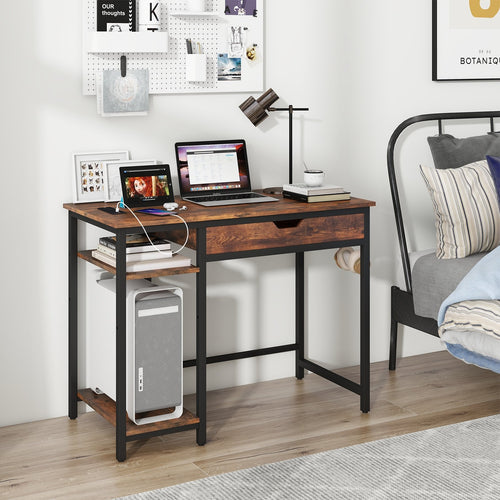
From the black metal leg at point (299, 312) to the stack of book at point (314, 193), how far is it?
1.42 feet

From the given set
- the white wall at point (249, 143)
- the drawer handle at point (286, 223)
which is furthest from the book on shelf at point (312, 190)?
the white wall at point (249, 143)

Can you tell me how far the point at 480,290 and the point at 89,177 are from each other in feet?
4.41

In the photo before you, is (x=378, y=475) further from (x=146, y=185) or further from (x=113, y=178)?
(x=113, y=178)

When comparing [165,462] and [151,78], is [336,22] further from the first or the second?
[165,462]

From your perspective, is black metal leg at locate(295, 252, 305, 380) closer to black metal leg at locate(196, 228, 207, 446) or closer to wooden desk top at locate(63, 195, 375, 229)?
wooden desk top at locate(63, 195, 375, 229)

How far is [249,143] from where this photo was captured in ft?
10.7

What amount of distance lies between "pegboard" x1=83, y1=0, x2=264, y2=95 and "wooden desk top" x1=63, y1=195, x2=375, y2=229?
0.43 m

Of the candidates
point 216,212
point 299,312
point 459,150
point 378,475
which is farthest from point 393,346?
point 216,212

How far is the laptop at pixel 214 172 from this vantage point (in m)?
3.01

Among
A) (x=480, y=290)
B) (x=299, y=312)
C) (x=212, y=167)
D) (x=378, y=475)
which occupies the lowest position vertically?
(x=378, y=475)

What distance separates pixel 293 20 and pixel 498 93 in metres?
1.08

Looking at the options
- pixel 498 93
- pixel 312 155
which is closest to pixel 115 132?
pixel 312 155

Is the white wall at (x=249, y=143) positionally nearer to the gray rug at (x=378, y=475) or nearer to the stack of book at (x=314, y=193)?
the stack of book at (x=314, y=193)

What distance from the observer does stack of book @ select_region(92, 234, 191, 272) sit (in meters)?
2.60
